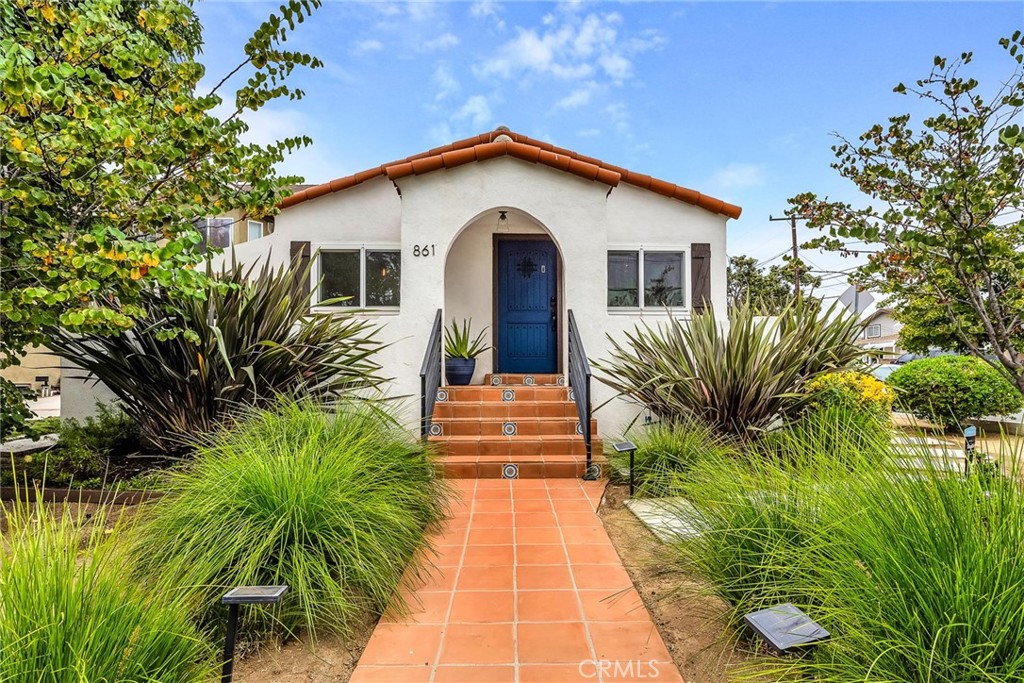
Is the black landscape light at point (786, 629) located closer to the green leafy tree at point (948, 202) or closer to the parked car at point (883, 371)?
the green leafy tree at point (948, 202)

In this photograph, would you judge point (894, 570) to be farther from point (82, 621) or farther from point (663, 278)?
point (663, 278)

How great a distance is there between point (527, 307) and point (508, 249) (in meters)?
1.19

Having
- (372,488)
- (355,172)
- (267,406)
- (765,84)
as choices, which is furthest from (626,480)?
(765,84)

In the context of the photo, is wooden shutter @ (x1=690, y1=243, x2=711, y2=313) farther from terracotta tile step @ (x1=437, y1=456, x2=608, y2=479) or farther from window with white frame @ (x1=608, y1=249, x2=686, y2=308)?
terracotta tile step @ (x1=437, y1=456, x2=608, y2=479)

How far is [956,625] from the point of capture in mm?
1635

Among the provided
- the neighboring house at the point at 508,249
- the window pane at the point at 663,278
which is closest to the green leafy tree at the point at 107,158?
the neighboring house at the point at 508,249

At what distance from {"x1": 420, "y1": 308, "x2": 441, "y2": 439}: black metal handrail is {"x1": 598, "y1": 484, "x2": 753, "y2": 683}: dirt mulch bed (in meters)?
3.12

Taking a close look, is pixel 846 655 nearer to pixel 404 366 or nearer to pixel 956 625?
pixel 956 625

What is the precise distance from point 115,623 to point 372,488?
1.85 meters

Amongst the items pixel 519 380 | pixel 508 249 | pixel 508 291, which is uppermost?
pixel 508 249

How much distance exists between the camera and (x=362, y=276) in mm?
8602

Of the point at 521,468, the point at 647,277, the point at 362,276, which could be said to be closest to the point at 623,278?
the point at 647,277

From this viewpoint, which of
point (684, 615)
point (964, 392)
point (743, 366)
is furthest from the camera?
point (964, 392)

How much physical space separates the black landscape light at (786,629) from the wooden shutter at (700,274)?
23.2 ft
